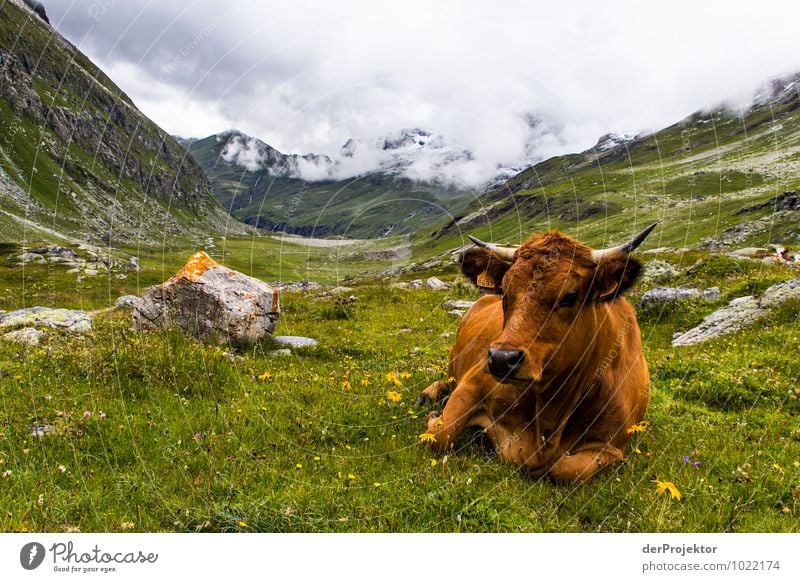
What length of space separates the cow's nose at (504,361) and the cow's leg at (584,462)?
1.95 m

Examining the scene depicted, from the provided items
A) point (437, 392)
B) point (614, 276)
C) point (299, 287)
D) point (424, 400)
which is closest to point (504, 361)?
point (614, 276)

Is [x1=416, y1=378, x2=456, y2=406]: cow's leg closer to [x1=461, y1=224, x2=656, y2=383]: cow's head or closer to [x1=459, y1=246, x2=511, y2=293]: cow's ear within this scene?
[x1=459, y1=246, x2=511, y2=293]: cow's ear

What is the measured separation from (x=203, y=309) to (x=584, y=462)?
11.5m

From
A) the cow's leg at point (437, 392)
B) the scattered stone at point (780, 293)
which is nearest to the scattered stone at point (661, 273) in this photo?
the scattered stone at point (780, 293)

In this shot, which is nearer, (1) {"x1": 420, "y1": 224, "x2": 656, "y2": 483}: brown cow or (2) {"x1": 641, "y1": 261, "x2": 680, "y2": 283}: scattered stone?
(1) {"x1": 420, "y1": 224, "x2": 656, "y2": 483}: brown cow

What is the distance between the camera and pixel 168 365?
31.8 feet

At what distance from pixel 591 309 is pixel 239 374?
7.01 m

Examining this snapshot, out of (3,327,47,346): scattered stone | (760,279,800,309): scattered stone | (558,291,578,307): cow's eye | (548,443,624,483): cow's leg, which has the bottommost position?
(760,279,800,309): scattered stone

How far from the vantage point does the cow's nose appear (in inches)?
218

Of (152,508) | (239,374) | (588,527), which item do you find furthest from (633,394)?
(239,374)

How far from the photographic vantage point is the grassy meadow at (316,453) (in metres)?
5.29

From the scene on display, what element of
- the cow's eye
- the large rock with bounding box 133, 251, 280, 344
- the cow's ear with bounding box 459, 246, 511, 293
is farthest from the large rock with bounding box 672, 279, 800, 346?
the large rock with bounding box 133, 251, 280, 344

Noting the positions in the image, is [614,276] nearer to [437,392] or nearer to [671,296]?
[437,392]
